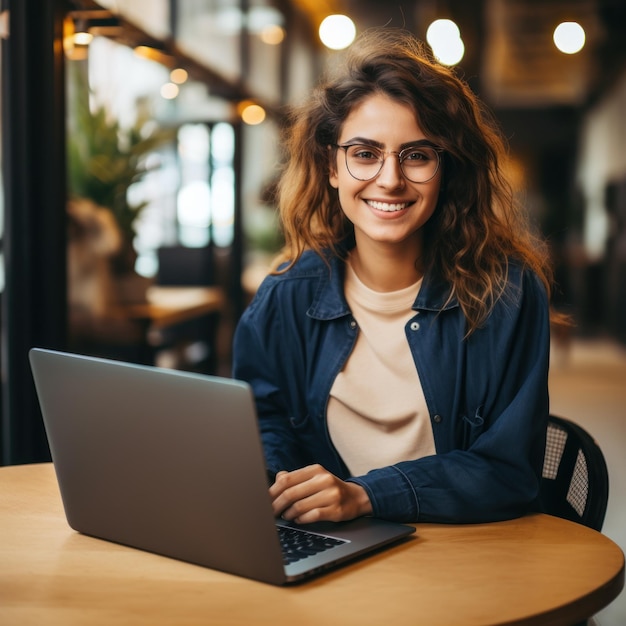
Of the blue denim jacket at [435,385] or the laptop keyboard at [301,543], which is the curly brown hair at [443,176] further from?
the laptop keyboard at [301,543]

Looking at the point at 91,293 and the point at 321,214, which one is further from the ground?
the point at 321,214

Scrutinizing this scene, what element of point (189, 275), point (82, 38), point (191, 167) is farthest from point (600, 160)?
point (82, 38)

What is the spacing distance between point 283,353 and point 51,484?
0.46 meters

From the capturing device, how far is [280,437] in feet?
5.25

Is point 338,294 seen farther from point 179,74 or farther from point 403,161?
point 179,74

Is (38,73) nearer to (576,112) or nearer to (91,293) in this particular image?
(91,293)

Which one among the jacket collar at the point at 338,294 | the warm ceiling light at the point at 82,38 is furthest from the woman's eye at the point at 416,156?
the warm ceiling light at the point at 82,38

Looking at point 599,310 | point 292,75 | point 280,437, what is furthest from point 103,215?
point 599,310

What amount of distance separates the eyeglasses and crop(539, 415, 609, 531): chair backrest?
48cm

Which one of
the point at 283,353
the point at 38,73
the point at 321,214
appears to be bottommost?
the point at 283,353

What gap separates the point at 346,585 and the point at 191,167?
22.6 feet

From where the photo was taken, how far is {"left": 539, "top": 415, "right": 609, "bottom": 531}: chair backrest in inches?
55.2

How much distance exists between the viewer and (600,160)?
13.4 meters

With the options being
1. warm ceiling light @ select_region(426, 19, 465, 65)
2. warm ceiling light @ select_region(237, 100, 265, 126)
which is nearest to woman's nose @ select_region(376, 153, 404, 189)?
warm ceiling light @ select_region(426, 19, 465, 65)
